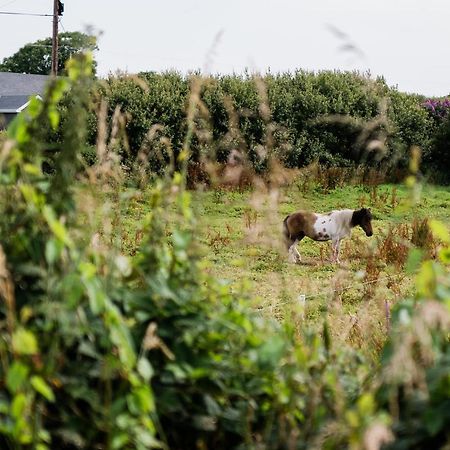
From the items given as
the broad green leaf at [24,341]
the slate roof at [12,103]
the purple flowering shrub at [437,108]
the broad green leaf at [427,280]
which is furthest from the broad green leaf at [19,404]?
the slate roof at [12,103]

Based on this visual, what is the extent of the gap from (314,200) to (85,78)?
50.6ft

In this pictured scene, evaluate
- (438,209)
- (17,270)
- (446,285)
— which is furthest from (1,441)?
(438,209)

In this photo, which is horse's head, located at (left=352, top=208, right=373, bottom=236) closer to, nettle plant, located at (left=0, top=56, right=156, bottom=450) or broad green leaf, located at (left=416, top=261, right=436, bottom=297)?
nettle plant, located at (left=0, top=56, right=156, bottom=450)

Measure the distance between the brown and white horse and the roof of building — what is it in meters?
45.1

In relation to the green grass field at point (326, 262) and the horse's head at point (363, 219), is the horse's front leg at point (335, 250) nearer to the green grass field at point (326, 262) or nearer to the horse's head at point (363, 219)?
the green grass field at point (326, 262)

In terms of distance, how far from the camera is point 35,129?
2334 millimetres

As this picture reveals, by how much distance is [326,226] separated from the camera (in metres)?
11.9

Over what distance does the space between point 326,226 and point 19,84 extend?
48.3 m

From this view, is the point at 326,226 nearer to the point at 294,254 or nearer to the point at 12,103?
the point at 294,254

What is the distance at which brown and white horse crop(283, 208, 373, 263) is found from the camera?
11.8 meters

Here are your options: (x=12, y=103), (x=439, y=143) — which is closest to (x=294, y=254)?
(x=439, y=143)

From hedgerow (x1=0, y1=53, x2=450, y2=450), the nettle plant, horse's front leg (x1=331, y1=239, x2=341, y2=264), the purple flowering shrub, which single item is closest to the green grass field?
horse's front leg (x1=331, y1=239, x2=341, y2=264)

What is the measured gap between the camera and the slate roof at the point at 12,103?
45.9 meters

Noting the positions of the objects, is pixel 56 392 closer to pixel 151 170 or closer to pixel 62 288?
pixel 62 288
